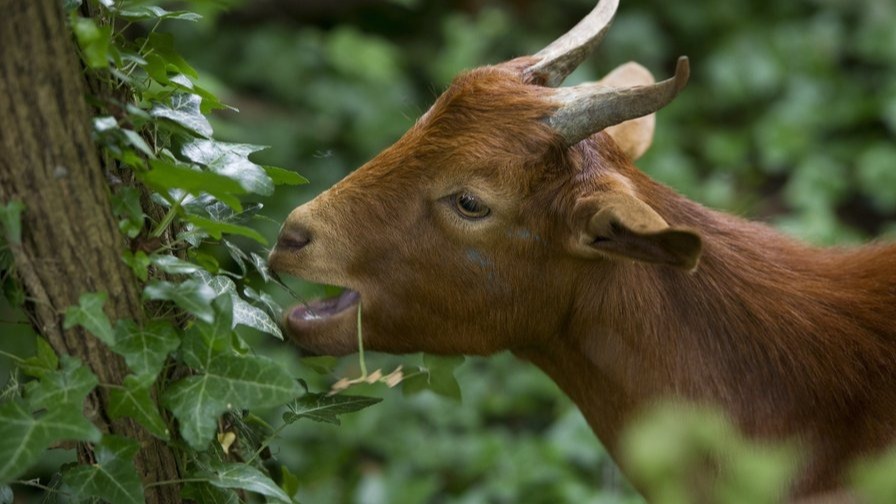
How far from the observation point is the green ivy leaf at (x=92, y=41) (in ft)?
7.61

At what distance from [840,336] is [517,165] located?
3.50 ft

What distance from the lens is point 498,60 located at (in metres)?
7.93

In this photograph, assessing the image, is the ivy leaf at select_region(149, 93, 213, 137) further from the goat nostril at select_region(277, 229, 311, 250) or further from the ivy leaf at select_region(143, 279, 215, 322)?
the goat nostril at select_region(277, 229, 311, 250)

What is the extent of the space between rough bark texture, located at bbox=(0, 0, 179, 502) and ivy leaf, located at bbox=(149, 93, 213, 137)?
353 millimetres

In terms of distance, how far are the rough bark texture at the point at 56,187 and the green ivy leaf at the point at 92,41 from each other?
0.13 ft

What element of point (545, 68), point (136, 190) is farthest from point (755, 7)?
point (136, 190)

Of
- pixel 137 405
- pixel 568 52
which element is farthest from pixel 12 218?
pixel 568 52

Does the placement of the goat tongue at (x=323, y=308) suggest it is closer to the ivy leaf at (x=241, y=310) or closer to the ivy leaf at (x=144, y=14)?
the ivy leaf at (x=241, y=310)

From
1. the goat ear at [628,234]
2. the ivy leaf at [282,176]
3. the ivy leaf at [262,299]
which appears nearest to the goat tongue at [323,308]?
the ivy leaf at [262,299]

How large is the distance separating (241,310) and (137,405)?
0.50m

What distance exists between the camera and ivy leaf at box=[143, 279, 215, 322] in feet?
8.28

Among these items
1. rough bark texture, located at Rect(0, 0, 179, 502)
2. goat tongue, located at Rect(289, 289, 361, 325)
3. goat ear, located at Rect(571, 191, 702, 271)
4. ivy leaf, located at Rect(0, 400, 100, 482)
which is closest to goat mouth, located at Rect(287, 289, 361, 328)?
goat tongue, located at Rect(289, 289, 361, 325)

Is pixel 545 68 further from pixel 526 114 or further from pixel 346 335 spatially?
pixel 346 335

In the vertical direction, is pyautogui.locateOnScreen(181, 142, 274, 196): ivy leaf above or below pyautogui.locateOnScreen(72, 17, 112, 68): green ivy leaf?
below
